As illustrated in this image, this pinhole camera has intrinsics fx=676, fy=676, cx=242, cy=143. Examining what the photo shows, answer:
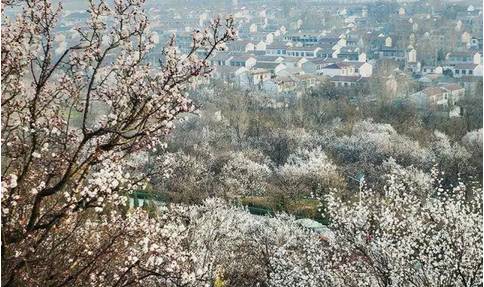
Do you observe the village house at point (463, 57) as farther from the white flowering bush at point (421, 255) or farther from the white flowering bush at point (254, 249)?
the white flowering bush at point (421, 255)

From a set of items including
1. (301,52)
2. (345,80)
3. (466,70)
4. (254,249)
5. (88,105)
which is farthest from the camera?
(301,52)

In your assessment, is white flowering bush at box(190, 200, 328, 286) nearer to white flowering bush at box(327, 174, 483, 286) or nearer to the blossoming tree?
white flowering bush at box(327, 174, 483, 286)

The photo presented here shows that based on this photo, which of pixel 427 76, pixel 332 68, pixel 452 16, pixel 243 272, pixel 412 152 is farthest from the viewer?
pixel 452 16

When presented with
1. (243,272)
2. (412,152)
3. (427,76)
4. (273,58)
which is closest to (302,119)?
(412,152)

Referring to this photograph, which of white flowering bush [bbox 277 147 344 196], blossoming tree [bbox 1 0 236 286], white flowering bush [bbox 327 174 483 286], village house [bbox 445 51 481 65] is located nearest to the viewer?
blossoming tree [bbox 1 0 236 286]

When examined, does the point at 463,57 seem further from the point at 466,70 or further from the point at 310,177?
the point at 310,177

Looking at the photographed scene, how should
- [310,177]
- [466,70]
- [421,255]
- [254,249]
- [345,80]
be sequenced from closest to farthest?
[421,255], [254,249], [310,177], [345,80], [466,70]

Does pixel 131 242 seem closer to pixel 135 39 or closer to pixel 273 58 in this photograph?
pixel 135 39

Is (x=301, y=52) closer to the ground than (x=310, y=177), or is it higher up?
closer to the ground

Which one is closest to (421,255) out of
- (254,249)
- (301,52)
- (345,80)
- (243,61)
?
(254,249)

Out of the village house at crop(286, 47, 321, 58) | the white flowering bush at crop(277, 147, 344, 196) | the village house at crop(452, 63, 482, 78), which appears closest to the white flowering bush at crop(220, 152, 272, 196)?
the white flowering bush at crop(277, 147, 344, 196)

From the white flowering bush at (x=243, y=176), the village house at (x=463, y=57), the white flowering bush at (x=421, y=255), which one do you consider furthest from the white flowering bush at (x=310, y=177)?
the village house at (x=463, y=57)
